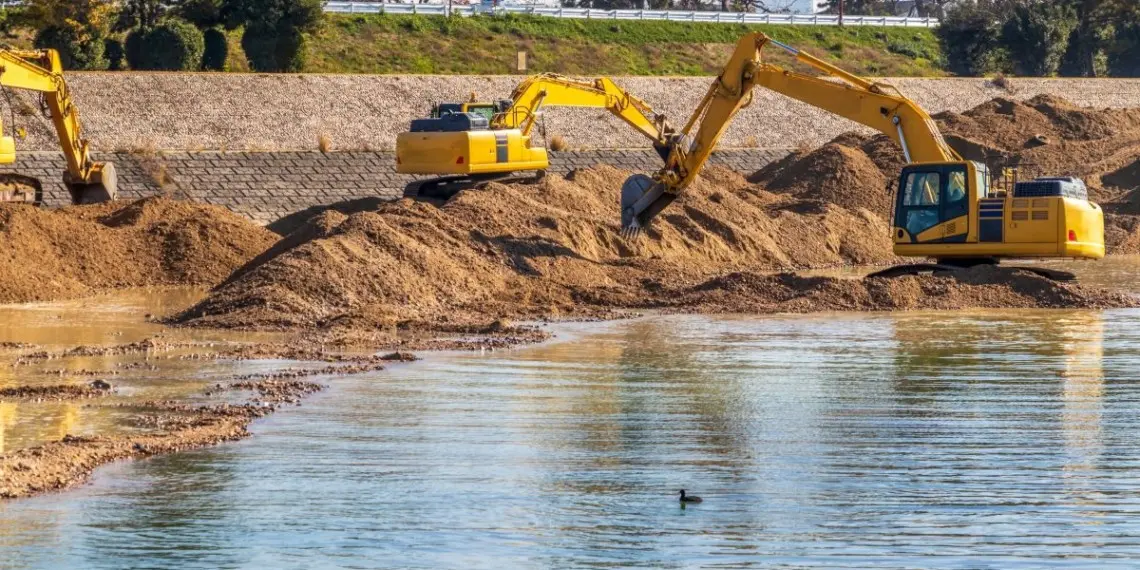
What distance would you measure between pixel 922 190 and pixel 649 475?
14.3 meters

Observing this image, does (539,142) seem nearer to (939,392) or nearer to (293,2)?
(293,2)

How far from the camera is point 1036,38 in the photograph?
72375mm

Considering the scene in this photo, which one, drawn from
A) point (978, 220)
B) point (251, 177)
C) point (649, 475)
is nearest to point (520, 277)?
point (978, 220)

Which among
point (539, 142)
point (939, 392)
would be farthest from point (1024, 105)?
point (939, 392)

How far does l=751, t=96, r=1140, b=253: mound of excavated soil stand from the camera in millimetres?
38156

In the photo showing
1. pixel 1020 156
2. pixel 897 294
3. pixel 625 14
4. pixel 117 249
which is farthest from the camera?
pixel 625 14

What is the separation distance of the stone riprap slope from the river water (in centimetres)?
2752

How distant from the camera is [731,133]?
53.6 meters

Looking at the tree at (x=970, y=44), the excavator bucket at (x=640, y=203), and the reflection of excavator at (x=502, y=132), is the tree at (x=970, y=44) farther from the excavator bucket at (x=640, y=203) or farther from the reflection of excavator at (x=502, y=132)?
the excavator bucket at (x=640, y=203)

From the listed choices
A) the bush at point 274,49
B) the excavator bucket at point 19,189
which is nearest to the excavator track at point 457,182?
the excavator bucket at point 19,189

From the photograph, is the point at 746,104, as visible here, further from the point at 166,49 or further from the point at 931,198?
the point at 166,49

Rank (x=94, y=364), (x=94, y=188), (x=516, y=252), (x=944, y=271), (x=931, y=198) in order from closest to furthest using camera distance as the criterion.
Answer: (x=94, y=364) → (x=931, y=198) → (x=944, y=271) → (x=516, y=252) → (x=94, y=188)

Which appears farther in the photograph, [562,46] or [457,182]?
[562,46]

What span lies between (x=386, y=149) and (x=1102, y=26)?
4270cm
